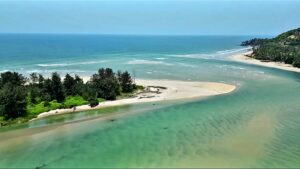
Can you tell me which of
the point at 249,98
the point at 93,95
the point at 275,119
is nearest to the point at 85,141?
the point at 93,95

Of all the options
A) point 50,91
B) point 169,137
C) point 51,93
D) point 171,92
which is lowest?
point 169,137

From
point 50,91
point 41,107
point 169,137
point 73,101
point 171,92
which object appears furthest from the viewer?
point 171,92

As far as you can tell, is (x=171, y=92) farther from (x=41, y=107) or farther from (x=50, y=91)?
(x=41, y=107)

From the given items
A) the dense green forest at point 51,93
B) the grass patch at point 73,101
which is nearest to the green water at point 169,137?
the grass patch at point 73,101

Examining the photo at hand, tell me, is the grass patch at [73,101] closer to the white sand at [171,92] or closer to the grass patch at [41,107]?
the white sand at [171,92]

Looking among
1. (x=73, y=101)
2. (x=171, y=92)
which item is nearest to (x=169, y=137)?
(x=73, y=101)

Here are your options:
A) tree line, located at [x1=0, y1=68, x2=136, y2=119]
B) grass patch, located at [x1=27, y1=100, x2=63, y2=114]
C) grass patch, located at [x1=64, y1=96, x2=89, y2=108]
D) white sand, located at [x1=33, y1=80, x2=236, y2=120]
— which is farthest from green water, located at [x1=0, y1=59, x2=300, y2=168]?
tree line, located at [x1=0, y1=68, x2=136, y2=119]

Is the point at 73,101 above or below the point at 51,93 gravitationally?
below
